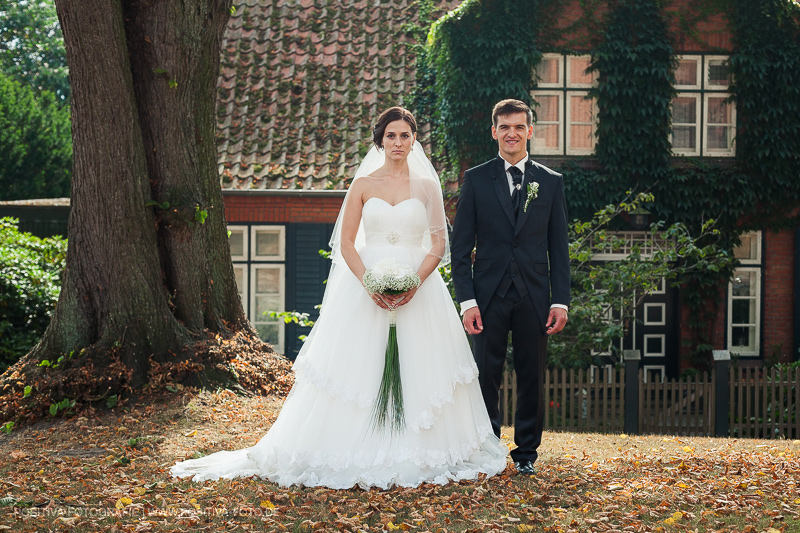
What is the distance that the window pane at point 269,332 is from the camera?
45.3ft

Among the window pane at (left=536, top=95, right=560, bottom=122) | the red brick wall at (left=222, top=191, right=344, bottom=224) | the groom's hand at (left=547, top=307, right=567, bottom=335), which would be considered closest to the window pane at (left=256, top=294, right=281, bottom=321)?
the red brick wall at (left=222, top=191, right=344, bottom=224)

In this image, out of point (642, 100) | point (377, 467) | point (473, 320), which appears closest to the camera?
point (377, 467)

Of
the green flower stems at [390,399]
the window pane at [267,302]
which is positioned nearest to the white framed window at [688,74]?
the window pane at [267,302]

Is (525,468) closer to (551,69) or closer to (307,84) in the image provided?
(551,69)

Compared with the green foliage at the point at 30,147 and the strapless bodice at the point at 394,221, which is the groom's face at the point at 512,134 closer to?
the strapless bodice at the point at 394,221

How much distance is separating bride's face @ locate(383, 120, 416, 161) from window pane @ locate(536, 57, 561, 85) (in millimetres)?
8896

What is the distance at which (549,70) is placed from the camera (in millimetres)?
13672

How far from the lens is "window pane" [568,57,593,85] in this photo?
13.6 m

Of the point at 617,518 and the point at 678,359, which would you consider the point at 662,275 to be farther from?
the point at 617,518

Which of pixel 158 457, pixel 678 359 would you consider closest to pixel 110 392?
pixel 158 457

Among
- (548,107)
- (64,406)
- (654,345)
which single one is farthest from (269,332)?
(64,406)

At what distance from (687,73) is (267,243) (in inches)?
297

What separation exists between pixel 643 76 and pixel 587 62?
3.07ft

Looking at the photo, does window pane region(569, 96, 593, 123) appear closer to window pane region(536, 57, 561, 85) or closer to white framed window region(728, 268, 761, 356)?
window pane region(536, 57, 561, 85)
